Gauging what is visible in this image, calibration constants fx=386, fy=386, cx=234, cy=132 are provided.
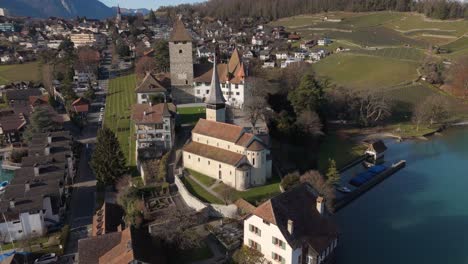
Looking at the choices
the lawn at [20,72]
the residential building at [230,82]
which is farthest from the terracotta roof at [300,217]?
the lawn at [20,72]

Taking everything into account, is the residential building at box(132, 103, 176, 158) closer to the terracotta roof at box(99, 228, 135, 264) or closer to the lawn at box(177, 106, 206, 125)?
the lawn at box(177, 106, 206, 125)

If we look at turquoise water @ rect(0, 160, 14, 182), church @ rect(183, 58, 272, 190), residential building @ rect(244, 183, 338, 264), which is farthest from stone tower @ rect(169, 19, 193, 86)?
residential building @ rect(244, 183, 338, 264)

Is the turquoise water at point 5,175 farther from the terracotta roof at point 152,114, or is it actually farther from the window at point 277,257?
the window at point 277,257

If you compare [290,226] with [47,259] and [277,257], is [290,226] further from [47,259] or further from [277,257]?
[47,259]

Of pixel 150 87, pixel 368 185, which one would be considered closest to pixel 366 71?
pixel 368 185

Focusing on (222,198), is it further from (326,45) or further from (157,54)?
(326,45)

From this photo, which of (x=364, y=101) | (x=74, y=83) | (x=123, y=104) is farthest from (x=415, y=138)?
(x=74, y=83)
